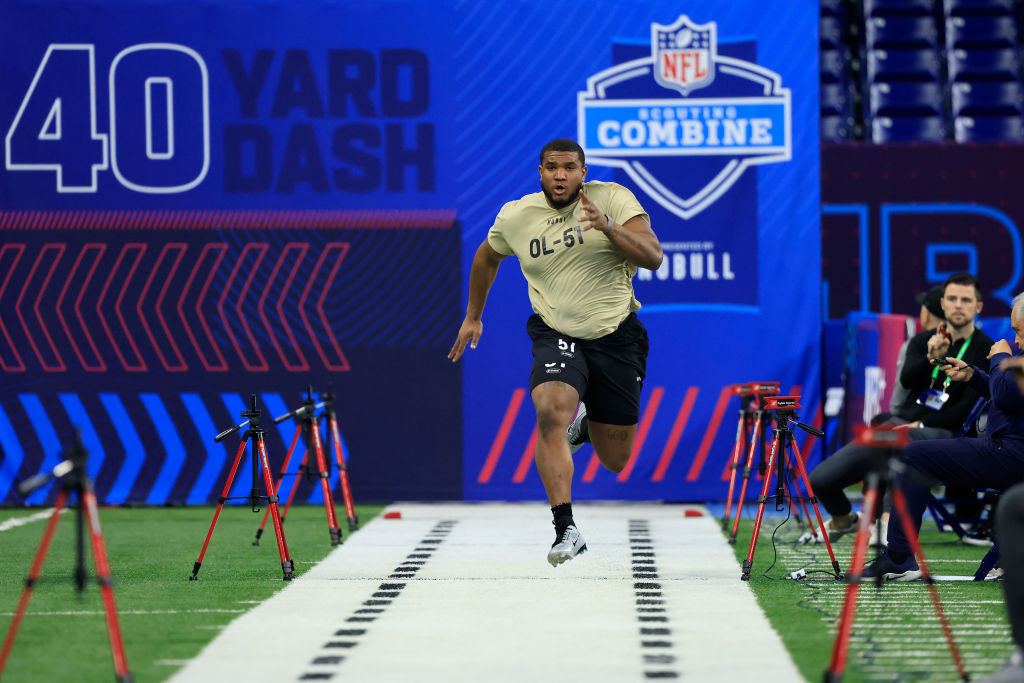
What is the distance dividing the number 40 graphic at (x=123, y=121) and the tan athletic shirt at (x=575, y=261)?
14.7ft

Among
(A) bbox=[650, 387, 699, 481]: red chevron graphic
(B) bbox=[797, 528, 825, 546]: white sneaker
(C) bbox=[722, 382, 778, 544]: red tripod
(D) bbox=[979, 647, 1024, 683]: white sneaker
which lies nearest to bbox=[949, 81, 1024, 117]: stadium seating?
(A) bbox=[650, 387, 699, 481]: red chevron graphic

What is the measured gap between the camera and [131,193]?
1027cm

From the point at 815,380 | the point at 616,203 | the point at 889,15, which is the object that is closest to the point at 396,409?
the point at 815,380

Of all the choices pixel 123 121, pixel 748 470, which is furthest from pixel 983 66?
pixel 123 121

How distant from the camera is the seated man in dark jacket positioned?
18.6 ft

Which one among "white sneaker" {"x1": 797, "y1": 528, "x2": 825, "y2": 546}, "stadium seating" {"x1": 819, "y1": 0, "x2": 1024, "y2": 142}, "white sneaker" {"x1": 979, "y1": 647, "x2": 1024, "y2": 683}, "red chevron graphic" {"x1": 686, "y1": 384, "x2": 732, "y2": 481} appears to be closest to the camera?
"white sneaker" {"x1": 979, "y1": 647, "x2": 1024, "y2": 683}

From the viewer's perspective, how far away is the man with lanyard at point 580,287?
244 inches

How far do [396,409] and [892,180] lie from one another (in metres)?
4.25

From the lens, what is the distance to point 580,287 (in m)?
6.46

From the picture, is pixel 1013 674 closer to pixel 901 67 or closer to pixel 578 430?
pixel 578 430

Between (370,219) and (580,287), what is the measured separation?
4045 mm

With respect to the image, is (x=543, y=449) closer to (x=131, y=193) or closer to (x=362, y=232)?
(x=362, y=232)

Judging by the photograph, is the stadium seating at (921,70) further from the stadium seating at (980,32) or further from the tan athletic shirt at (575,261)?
the tan athletic shirt at (575,261)

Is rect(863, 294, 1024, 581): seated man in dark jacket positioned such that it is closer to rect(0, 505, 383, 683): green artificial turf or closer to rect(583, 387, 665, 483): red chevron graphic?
rect(0, 505, 383, 683): green artificial turf
